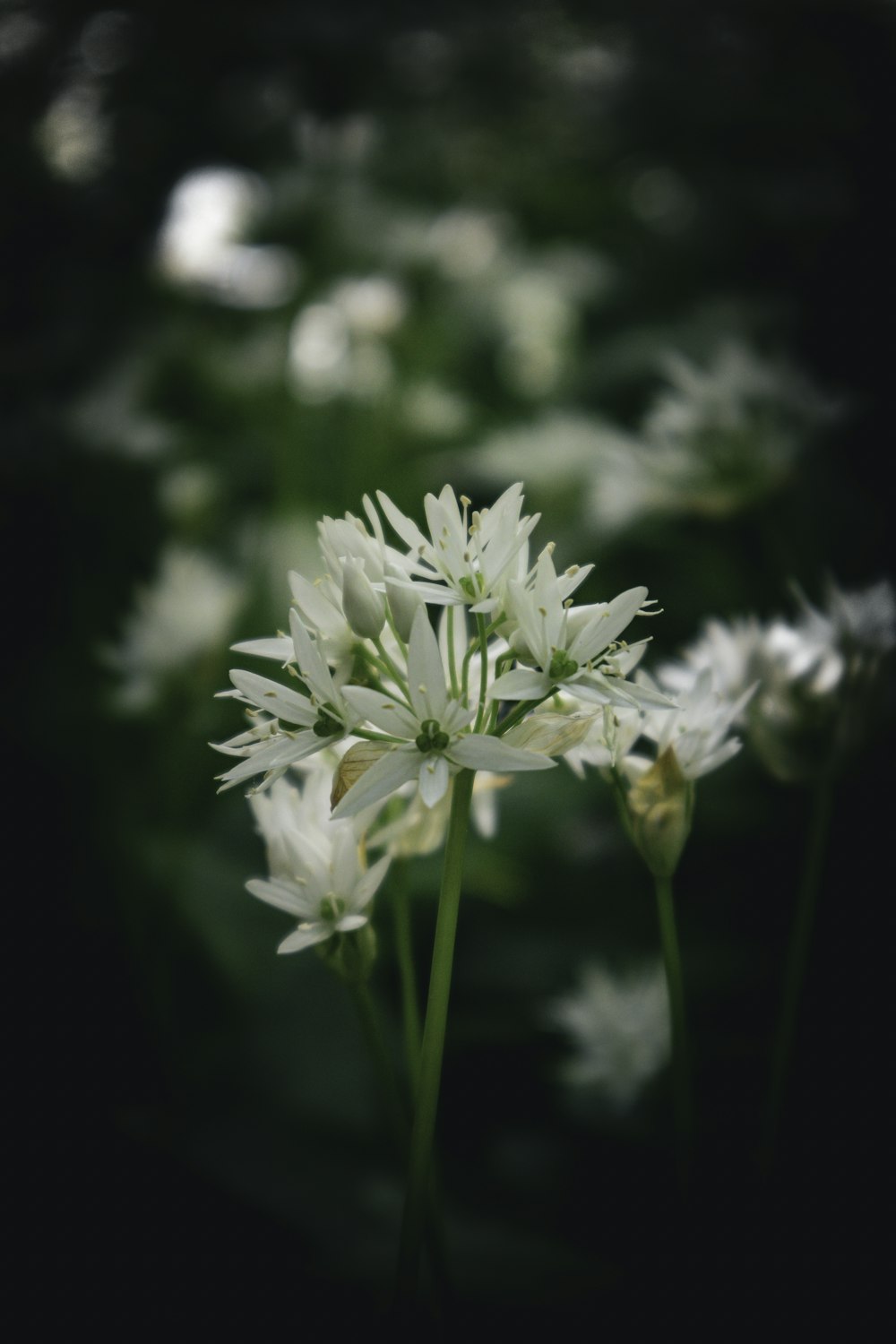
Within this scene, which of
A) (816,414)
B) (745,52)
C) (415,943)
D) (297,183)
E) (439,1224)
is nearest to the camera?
(439,1224)

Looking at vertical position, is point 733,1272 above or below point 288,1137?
below

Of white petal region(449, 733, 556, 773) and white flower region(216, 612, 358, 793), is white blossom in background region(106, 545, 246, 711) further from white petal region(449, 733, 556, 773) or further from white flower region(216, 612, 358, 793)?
white petal region(449, 733, 556, 773)

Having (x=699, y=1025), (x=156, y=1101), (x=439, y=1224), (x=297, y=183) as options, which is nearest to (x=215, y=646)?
(x=156, y=1101)

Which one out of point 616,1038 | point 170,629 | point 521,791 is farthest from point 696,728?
point 170,629

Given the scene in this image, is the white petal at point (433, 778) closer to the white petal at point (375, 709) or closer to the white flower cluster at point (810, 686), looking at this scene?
the white petal at point (375, 709)

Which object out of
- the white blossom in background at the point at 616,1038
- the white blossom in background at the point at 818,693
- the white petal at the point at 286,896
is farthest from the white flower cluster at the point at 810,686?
the white blossom in background at the point at 616,1038

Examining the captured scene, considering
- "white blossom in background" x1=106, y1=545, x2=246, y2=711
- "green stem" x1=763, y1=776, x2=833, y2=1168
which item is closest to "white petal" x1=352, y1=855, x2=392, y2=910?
"green stem" x1=763, y1=776, x2=833, y2=1168

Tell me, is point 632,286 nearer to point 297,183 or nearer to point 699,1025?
point 297,183
